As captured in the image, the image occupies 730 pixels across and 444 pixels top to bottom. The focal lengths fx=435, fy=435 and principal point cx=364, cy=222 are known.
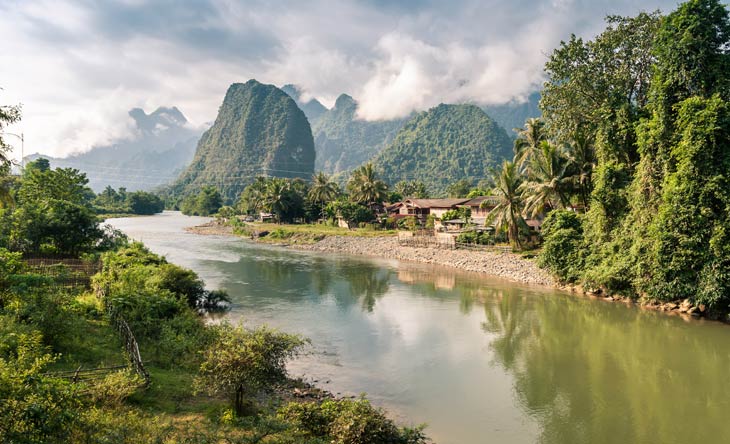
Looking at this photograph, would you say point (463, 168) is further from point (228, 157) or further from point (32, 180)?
point (32, 180)

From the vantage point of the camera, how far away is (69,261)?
25812 millimetres

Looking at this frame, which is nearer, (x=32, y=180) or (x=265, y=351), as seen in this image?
(x=265, y=351)

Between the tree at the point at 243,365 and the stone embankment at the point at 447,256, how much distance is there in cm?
2499

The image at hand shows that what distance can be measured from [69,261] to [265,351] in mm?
21764

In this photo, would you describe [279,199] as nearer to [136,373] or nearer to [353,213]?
[353,213]

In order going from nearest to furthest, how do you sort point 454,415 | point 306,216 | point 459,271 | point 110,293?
point 454,415 < point 110,293 < point 459,271 < point 306,216

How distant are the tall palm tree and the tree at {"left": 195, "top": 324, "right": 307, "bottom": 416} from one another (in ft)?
93.8

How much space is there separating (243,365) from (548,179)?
99.7 ft

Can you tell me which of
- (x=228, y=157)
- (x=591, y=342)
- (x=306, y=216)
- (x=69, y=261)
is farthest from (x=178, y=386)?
(x=228, y=157)

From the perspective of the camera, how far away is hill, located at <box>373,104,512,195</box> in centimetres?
15175

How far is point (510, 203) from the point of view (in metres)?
38.4

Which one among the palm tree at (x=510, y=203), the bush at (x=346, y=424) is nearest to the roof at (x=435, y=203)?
the palm tree at (x=510, y=203)

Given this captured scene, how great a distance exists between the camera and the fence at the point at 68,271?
20.9m

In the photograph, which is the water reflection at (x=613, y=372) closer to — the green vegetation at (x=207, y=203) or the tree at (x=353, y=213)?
the tree at (x=353, y=213)
